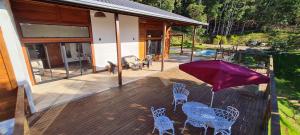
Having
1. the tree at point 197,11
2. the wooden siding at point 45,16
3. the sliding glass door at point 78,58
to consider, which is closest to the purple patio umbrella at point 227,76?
the wooden siding at point 45,16

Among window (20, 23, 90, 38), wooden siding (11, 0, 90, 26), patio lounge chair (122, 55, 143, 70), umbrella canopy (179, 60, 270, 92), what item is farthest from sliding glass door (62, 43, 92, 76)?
umbrella canopy (179, 60, 270, 92)

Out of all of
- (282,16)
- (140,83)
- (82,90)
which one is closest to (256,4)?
(282,16)

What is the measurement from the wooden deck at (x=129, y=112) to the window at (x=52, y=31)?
133 inches

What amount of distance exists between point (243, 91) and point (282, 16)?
30.8 meters

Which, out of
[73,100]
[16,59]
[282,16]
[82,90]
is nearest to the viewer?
[16,59]

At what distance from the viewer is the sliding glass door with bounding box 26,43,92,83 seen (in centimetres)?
655

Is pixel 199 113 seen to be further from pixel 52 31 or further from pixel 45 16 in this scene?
pixel 45 16

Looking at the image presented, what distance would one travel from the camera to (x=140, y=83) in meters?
7.04

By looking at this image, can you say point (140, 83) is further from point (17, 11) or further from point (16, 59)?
point (17, 11)

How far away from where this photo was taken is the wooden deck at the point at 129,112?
12.4 ft

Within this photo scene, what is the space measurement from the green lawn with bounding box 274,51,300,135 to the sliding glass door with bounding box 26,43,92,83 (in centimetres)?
950

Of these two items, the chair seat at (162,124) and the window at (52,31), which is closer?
the chair seat at (162,124)

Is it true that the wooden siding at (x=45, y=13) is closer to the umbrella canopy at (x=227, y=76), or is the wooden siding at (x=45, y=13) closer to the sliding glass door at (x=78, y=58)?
the sliding glass door at (x=78, y=58)

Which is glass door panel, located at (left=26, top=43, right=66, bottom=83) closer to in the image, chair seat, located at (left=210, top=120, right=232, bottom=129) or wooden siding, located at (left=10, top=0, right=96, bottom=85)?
wooden siding, located at (left=10, top=0, right=96, bottom=85)
